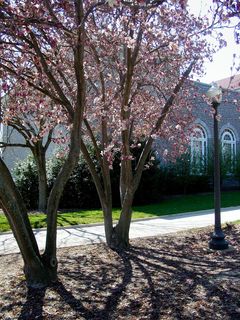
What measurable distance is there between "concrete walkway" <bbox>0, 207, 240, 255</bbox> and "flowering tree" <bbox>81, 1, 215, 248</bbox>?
140 centimetres

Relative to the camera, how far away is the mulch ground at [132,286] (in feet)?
14.7

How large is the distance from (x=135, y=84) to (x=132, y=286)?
4.41 metres

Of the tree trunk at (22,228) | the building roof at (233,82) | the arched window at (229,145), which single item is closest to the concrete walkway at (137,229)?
the tree trunk at (22,228)

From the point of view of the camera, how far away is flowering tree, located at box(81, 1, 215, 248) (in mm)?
7168

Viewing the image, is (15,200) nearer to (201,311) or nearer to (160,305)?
(160,305)

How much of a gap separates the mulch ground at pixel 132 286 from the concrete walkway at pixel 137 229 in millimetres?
922

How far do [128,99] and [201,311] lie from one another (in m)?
4.23

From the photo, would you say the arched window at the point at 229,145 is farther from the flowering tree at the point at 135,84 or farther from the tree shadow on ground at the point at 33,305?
the tree shadow on ground at the point at 33,305

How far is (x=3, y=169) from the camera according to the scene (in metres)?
4.88

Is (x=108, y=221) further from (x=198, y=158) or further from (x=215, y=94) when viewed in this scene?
(x=198, y=158)

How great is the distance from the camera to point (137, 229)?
410 inches

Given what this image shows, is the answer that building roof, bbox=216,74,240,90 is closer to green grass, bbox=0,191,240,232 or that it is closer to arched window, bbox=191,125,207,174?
arched window, bbox=191,125,207,174

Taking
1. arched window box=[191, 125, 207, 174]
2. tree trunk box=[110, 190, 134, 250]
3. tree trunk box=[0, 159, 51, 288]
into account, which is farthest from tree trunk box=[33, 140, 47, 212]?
tree trunk box=[0, 159, 51, 288]

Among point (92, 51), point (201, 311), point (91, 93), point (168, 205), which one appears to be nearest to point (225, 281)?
point (201, 311)
